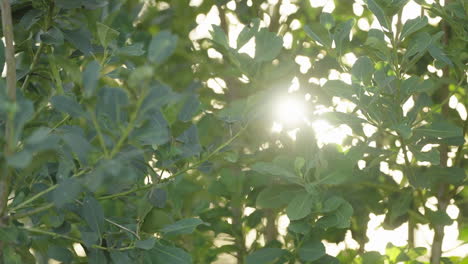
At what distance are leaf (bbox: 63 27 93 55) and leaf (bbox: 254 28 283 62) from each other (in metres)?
0.25

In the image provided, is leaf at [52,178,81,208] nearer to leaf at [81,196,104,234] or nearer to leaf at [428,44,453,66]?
leaf at [81,196,104,234]

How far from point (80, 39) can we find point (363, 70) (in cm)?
38

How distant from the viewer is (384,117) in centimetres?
103

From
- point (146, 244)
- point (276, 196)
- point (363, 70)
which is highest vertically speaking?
point (363, 70)

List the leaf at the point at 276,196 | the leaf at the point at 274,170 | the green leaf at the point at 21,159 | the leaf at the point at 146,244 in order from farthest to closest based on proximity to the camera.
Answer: the leaf at the point at 276,196 < the leaf at the point at 274,170 < the leaf at the point at 146,244 < the green leaf at the point at 21,159

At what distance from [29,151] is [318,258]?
0.57 meters

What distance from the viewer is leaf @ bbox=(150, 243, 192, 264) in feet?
2.88

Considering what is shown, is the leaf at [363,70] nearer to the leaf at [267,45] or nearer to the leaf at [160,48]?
the leaf at [267,45]

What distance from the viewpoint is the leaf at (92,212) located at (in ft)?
2.80

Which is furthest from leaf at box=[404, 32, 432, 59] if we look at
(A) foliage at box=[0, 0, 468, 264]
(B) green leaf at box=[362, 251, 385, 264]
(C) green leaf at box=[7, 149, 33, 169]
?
(C) green leaf at box=[7, 149, 33, 169]

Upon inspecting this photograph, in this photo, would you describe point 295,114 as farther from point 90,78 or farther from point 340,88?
point 90,78

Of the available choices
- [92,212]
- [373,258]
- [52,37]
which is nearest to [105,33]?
[52,37]

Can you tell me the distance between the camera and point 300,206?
997mm

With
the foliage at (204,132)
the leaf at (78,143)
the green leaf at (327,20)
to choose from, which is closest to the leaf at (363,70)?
the foliage at (204,132)
